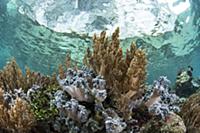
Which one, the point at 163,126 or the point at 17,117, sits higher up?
the point at 17,117

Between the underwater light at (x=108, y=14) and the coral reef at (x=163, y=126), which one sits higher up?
the underwater light at (x=108, y=14)

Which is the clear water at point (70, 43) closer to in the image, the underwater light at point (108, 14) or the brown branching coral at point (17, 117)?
the underwater light at point (108, 14)

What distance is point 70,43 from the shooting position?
19.7 m

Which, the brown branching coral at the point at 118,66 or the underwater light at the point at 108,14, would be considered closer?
the brown branching coral at the point at 118,66

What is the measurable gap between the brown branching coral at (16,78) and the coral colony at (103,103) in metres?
0.67

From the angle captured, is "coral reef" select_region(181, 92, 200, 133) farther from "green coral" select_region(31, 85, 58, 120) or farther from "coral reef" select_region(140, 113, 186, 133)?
"green coral" select_region(31, 85, 58, 120)

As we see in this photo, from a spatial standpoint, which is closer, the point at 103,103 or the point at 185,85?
the point at 103,103

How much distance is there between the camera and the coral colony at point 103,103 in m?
4.06

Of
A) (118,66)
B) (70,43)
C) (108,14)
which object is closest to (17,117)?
(118,66)

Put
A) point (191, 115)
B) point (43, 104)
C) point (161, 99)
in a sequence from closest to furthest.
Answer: point (161, 99), point (43, 104), point (191, 115)

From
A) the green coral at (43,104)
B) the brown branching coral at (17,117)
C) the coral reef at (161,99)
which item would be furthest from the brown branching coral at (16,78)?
the coral reef at (161,99)

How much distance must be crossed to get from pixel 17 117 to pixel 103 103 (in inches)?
42.8

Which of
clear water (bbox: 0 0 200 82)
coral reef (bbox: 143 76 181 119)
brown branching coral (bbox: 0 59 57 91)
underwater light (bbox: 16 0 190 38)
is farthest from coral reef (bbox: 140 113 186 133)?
clear water (bbox: 0 0 200 82)

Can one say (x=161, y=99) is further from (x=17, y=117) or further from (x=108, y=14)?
(x=108, y=14)
